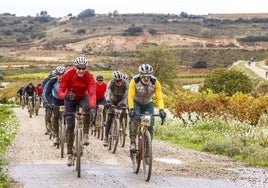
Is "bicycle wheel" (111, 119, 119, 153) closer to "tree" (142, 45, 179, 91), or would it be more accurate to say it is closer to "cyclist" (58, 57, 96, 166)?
"cyclist" (58, 57, 96, 166)

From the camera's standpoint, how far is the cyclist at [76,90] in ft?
40.4

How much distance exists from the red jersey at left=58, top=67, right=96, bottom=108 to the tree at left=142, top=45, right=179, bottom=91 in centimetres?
5784

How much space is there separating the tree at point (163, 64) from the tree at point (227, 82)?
14479 mm

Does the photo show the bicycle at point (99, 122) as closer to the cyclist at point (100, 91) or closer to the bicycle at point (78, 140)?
the cyclist at point (100, 91)

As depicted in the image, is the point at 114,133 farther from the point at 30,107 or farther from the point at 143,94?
the point at 30,107

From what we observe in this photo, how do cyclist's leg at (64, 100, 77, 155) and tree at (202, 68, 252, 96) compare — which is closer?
cyclist's leg at (64, 100, 77, 155)

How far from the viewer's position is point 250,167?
46.8ft

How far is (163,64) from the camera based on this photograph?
7312 centimetres

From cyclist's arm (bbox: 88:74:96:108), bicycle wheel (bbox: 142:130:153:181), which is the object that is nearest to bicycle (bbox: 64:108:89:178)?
cyclist's arm (bbox: 88:74:96:108)

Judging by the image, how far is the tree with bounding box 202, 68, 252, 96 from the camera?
5409cm

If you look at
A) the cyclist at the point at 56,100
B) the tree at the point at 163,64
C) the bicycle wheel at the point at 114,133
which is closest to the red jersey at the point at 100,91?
the cyclist at the point at 56,100

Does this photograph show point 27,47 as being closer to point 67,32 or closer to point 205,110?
point 67,32

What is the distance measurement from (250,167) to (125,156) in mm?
3382

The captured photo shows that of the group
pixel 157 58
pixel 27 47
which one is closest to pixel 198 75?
pixel 157 58
